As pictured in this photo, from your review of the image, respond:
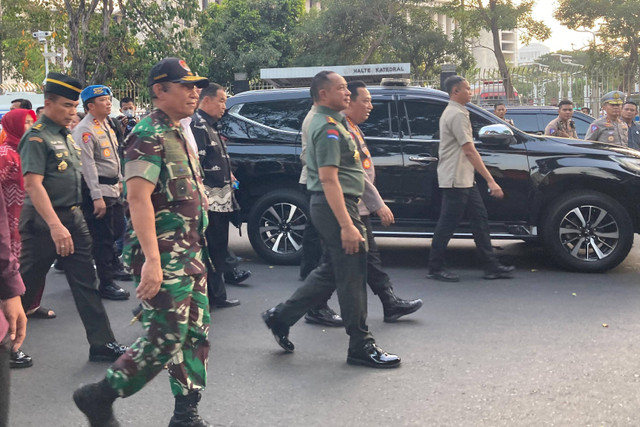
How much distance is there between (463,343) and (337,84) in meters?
1.95

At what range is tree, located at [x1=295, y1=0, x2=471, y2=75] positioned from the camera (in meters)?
36.6

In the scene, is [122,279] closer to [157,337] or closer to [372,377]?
[372,377]

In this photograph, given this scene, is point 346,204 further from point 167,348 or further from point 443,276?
Answer: point 443,276

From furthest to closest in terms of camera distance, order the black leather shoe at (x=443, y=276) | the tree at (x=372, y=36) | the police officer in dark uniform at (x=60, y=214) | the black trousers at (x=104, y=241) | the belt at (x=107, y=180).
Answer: the tree at (x=372, y=36) → the black leather shoe at (x=443, y=276) → the black trousers at (x=104, y=241) → the belt at (x=107, y=180) → the police officer in dark uniform at (x=60, y=214)

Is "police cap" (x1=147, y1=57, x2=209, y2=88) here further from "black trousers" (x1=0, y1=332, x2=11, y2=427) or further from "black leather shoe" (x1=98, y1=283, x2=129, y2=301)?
"black leather shoe" (x1=98, y1=283, x2=129, y2=301)

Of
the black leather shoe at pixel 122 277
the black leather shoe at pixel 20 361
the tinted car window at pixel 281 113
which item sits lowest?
the black leather shoe at pixel 122 277

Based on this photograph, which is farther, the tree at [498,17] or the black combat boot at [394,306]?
the tree at [498,17]

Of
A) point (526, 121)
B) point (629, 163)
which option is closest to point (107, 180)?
point (629, 163)

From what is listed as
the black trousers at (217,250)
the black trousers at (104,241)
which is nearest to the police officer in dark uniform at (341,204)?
the black trousers at (217,250)

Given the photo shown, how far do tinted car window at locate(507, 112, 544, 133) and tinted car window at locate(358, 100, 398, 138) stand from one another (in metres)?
5.45

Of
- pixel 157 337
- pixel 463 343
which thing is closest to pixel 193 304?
pixel 157 337

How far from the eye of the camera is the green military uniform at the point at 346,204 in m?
4.93

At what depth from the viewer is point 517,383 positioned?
4750mm

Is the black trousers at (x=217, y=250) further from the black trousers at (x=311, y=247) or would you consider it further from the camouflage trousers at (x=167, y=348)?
the camouflage trousers at (x=167, y=348)
